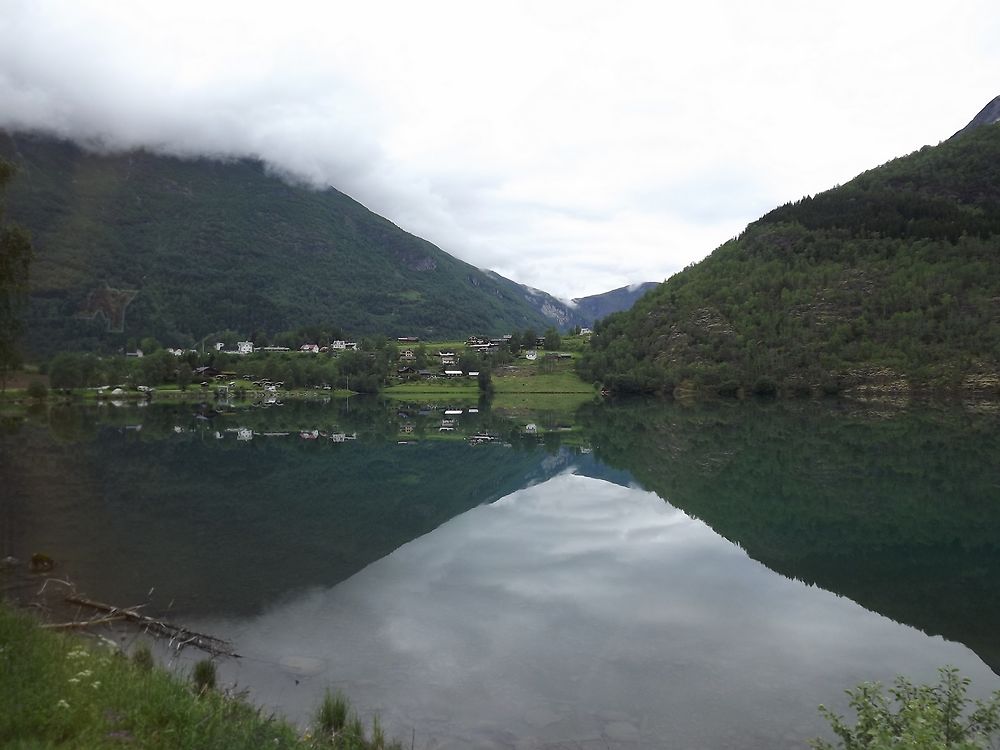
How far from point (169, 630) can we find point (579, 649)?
1067 cm

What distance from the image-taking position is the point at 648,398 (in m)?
141

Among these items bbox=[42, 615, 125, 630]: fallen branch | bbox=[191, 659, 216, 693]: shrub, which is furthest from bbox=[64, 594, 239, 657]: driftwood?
bbox=[191, 659, 216, 693]: shrub

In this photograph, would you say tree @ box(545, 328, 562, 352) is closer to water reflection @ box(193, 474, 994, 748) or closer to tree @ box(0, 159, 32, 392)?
water reflection @ box(193, 474, 994, 748)

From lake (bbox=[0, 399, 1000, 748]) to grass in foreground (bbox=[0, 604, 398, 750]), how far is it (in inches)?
96.7

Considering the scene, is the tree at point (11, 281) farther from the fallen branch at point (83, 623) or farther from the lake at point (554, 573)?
the lake at point (554, 573)

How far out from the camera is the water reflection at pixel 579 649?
13.3 meters

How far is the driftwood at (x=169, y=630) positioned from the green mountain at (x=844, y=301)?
418 ft

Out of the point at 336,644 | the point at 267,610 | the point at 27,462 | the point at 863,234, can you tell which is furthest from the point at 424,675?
the point at 863,234

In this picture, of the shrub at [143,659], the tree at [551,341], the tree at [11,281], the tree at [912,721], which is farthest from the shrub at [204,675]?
the tree at [551,341]

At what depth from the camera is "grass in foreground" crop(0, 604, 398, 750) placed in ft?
26.8

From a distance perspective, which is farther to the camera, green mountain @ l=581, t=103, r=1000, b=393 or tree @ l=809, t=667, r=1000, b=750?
green mountain @ l=581, t=103, r=1000, b=393

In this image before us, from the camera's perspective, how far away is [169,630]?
1719 cm

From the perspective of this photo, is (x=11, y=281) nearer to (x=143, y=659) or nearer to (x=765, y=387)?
(x=143, y=659)

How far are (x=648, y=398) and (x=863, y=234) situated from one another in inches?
2681
